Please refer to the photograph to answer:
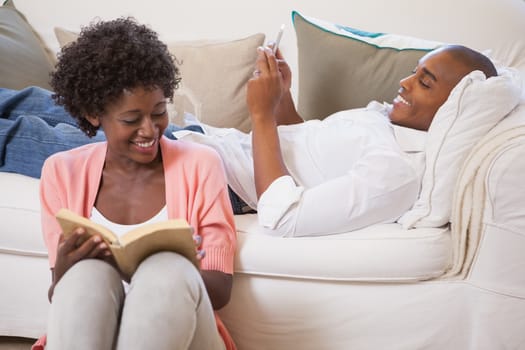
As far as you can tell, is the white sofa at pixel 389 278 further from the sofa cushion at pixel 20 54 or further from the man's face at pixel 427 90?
the sofa cushion at pixel 20 54

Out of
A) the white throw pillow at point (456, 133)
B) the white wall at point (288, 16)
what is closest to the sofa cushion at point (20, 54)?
the white wall at point (288, 16)

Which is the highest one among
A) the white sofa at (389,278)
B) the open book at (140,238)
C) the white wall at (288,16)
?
the white wall at (288,16)

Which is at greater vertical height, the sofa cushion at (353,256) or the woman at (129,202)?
the woman at (129,202)

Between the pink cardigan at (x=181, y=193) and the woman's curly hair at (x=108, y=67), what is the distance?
Result: 5.0 inches

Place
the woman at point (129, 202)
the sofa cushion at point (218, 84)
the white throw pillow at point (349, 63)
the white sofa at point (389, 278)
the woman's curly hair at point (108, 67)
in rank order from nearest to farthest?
the woman at point (129, 202) → the woman's curly hair at point (108, 67) → the white sofa at point (389, 278) → the white throw pillow at point (349, 63) → the sofa cushion at point (218, 84)

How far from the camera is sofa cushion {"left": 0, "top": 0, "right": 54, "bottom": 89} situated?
1.93 m

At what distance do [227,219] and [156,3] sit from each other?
3.79 ft

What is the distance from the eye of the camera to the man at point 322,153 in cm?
138

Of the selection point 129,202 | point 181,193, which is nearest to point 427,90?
point 181,193

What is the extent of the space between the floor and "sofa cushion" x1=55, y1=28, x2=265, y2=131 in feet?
2.72

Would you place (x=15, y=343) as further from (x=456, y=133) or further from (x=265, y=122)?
(x=456, y=133)

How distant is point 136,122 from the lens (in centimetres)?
125

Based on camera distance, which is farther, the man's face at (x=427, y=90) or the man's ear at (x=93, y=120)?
the man's face at (x=427, y=90)

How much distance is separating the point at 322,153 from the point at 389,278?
0.35 meters
